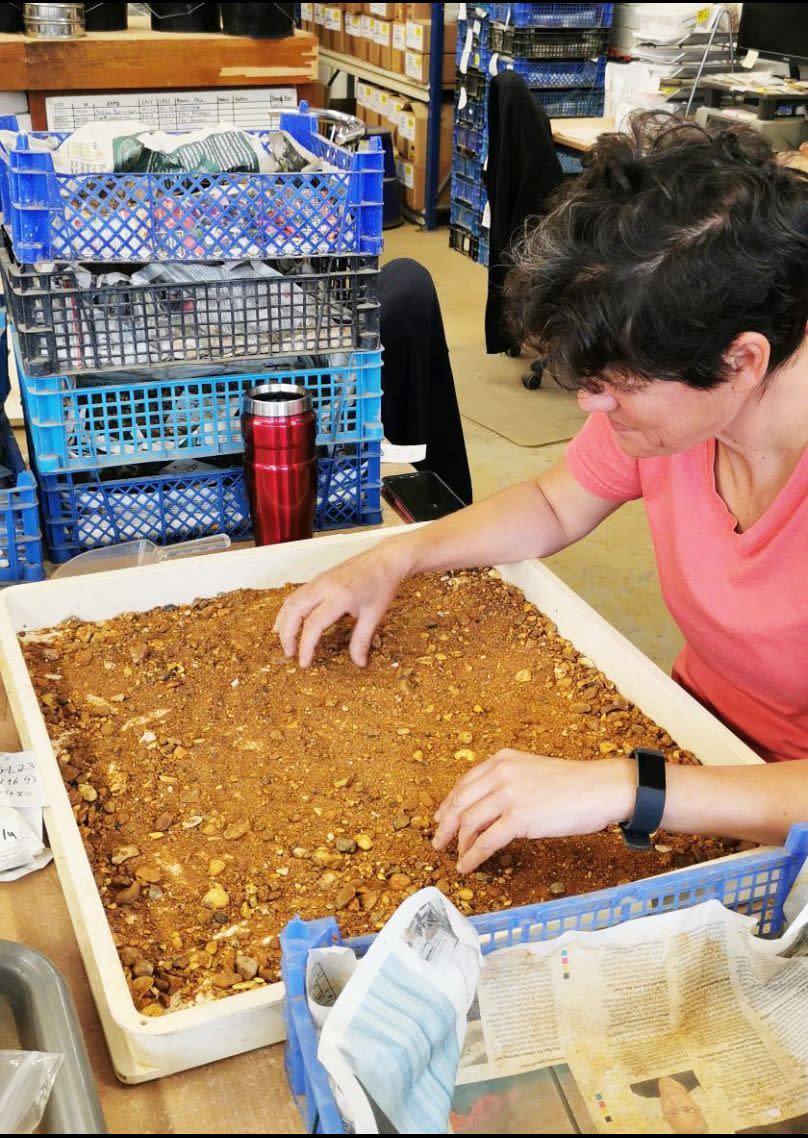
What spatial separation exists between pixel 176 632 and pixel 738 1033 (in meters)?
0.78

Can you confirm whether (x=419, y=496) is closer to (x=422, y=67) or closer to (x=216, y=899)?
(x=216, y=899)

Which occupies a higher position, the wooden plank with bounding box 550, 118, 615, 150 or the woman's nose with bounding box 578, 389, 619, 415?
the woman's nose with bounding box 578, 389, 619, 415

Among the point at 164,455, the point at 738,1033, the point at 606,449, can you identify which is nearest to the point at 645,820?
the point at 738,1033

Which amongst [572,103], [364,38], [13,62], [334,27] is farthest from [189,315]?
[334,27]

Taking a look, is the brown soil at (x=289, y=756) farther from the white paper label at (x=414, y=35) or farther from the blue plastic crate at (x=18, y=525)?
the white paper label at (x=414, y=35)

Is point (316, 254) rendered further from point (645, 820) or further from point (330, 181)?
point (645, 820)

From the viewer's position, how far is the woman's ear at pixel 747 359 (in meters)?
0.95

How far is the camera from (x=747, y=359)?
97 centimetres

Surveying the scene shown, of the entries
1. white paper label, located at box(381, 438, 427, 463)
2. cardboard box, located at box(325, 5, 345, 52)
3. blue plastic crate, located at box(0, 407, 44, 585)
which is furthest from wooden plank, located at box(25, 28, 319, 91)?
cardboard box, located at box(325, 5, 345, 52)

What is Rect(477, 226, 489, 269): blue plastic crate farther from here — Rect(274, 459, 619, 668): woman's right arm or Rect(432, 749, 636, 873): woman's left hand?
Rect(432, 749, 636, 873): woman's left hand

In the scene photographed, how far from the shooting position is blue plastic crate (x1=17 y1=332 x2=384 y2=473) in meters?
1.40

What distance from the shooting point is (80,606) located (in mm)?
1329

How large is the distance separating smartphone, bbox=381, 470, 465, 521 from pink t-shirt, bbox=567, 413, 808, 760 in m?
0.30

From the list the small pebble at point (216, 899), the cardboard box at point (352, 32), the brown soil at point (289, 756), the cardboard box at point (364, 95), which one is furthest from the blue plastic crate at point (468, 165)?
the small pebble at point (216, 899)
